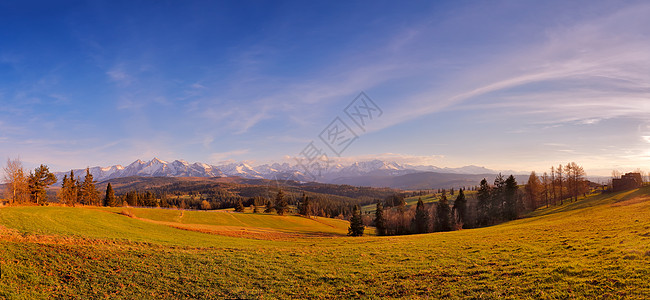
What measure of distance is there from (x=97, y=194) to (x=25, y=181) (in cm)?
3486

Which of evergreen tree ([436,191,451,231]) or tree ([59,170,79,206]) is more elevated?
tree ([59,170,79,206])

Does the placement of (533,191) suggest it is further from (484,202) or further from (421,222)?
(421,222)

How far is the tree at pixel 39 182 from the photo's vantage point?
68375mm

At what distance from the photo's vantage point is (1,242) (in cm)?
1877

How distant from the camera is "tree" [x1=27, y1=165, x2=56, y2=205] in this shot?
224 ft

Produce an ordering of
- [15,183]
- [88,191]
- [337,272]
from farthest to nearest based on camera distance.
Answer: [88,191] → [15,183] → [337,272]

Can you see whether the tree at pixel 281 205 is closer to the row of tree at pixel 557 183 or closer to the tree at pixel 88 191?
the tree at pixel 88 191

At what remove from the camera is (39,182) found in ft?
229

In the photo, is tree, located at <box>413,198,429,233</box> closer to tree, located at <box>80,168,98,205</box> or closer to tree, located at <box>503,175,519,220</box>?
tree, located at <box>503,175,519,220</box>

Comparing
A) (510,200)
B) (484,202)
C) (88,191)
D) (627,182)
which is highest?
(627,182)

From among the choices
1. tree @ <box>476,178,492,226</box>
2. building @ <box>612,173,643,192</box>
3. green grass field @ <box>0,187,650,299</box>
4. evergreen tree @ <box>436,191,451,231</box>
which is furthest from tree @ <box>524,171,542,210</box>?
green grass field @ <box>0,187,650,299</box>

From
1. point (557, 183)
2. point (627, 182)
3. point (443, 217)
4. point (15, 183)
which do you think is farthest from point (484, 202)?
point (15, 183)

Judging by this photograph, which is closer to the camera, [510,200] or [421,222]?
[510,200]

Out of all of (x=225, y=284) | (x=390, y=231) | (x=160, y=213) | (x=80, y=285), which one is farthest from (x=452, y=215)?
(x=160, y=213)
